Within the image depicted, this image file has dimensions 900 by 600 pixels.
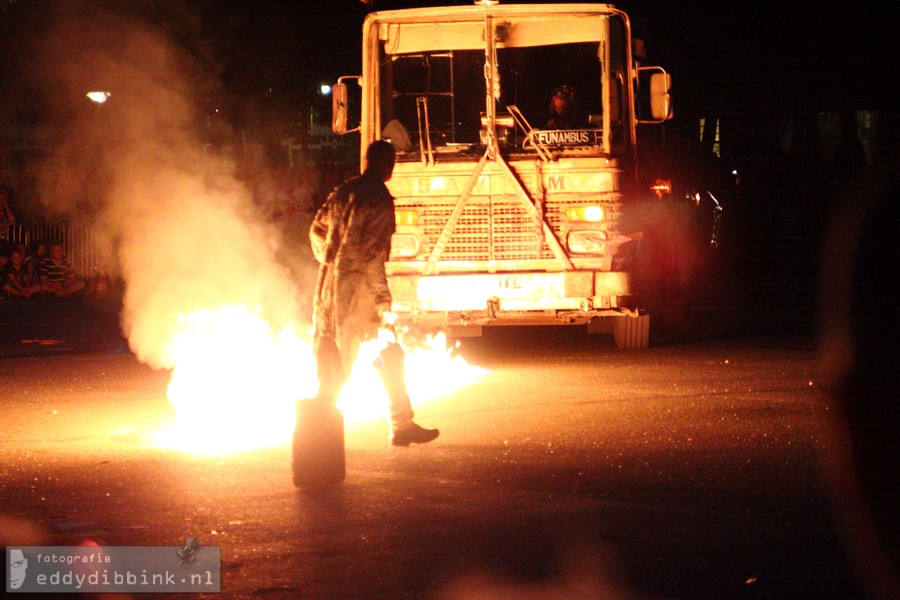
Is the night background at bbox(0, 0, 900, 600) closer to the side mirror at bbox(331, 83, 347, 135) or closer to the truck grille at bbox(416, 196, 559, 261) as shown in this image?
the side mirror at bbox(331, 83, 347, 135)

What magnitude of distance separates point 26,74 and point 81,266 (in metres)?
3.69

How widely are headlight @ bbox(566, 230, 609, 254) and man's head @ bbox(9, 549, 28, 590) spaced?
7.52 metres

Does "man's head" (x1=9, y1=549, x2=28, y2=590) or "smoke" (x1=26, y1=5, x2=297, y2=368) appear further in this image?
"smoke" (x1=26, y1=5, x2=297, y2=368)

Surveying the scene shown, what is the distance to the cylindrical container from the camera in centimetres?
743

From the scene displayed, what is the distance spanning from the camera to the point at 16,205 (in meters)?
24.7

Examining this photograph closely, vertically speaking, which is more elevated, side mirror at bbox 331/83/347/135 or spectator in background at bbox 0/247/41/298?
side mirror at bbox 331/83/347/135

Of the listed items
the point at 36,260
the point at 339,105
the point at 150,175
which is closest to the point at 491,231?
the point at 339,105

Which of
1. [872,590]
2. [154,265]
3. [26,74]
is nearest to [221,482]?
[872,590]

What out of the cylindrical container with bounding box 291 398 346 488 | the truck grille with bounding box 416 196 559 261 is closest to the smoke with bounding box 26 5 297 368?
the truck grille with bounding box 416 196 559 261

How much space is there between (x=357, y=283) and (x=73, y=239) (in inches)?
641

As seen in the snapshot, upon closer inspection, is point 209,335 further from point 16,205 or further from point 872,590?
point 16,205

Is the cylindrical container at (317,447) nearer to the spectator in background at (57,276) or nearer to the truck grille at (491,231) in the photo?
the truck grille at (491,231)

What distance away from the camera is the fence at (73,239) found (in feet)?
76.8

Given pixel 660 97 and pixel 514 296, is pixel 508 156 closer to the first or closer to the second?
pixel 514 296
